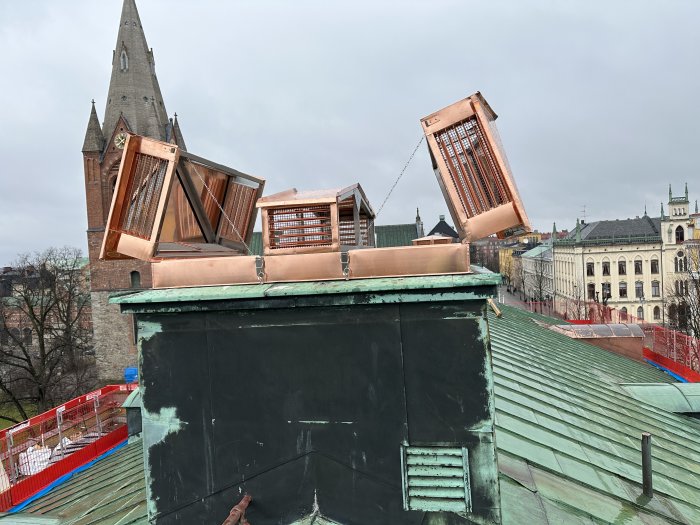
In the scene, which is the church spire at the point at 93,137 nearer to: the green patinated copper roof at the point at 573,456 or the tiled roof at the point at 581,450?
the green patinated copper roof at the point at 573,456

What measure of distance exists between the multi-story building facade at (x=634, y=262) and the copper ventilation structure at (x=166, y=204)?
5637 cm

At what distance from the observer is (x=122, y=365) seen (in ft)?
129

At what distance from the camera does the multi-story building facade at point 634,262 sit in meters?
56.0

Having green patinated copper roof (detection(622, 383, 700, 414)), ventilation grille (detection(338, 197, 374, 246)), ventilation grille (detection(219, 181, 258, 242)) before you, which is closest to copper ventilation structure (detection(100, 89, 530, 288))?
ventilation grille (detection(338, 197, 374, 246))

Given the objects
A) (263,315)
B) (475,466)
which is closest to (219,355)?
(263,315)

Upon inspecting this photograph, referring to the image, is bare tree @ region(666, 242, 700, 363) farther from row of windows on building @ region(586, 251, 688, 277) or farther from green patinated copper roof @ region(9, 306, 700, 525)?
green patinated copper roof @ region(9, 306, 700, 525)

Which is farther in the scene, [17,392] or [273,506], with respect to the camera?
[17,392]

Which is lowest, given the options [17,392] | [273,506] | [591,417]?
[17,392]

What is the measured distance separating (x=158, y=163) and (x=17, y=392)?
39748mm

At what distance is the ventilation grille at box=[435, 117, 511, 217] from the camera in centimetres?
284

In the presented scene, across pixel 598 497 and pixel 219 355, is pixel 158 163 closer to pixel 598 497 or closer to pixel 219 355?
pixel 219 355

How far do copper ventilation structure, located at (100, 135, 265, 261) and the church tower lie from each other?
3715 centimetres

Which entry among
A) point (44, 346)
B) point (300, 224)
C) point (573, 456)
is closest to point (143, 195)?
point (300, 224)

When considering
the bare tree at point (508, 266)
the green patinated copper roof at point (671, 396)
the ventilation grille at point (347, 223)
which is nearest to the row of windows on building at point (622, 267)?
the bare tree at point (508, 266)
